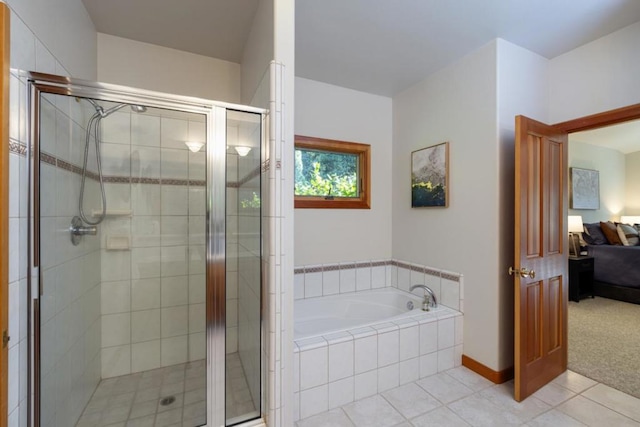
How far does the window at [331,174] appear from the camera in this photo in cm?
273

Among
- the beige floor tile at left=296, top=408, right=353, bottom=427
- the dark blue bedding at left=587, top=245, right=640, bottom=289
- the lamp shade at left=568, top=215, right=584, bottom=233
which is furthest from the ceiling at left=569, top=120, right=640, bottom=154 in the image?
the beige floor tile at left=296, top=408, right=353, bottom=427

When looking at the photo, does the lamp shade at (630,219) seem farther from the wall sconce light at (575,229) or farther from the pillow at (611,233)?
the wall sconce light at (575,229)

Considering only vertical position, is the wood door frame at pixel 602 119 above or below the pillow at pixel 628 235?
above

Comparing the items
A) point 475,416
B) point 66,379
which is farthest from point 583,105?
point 66,379

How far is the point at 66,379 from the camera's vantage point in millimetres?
1470

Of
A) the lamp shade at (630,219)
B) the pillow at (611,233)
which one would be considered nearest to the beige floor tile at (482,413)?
the pillow at (611,233)

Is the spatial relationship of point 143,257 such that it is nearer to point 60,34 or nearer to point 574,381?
point 60,34

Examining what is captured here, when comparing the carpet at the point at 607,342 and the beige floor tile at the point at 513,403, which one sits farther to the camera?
the carpet at the point at 607,342

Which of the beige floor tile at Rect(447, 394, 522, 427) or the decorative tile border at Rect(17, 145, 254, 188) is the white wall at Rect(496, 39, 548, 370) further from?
the decorative tile border at Rect(17, 145, 254, 188)

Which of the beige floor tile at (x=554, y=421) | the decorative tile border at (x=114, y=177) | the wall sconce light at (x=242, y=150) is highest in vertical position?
the wall sconce light at (x=242, y=150)

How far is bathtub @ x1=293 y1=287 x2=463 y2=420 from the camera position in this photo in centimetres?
172

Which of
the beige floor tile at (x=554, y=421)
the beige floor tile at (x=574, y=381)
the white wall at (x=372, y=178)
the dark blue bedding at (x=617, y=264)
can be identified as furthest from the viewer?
the dark blue bedding at (x=617, y=264)

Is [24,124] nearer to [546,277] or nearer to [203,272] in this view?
[203,272]

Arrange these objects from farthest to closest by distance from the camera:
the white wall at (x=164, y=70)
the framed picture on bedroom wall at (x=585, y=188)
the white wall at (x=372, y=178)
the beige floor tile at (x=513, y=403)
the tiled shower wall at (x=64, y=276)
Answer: the framed picture on bedroom wall at (x=585, y=188) < the white wall at (x=372, y=178) < the white wall at (x=164, y=70) < the beige floor tile at (x=513, y=403) < the tiled shower wall at (x=64, y=276)
